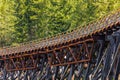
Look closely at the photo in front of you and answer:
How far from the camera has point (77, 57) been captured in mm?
21422

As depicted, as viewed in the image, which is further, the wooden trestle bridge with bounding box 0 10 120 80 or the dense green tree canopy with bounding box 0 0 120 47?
the dense green tree canopy with bounding box 0 0 120 47

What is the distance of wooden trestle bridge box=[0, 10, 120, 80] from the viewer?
18.2 meters

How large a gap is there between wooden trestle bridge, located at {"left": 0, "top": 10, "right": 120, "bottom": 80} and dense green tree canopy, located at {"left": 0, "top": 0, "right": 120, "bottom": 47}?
16705 millimetres

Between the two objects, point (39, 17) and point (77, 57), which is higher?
point (77, 57)

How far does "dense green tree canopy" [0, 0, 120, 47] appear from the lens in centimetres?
4584

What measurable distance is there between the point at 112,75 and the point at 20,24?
107ft

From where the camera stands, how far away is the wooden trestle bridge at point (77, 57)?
18.2m

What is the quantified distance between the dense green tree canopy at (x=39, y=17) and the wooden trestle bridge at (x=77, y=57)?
16705 millimetres

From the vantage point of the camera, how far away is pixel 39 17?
158 ft

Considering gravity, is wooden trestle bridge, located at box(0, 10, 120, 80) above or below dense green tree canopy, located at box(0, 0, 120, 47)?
above

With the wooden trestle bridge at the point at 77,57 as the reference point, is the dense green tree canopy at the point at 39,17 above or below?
below

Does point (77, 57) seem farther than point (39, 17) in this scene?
No

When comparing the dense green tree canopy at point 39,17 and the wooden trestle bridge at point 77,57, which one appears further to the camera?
the dense green tree canopy at point 39,17

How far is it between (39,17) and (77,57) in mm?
27308
